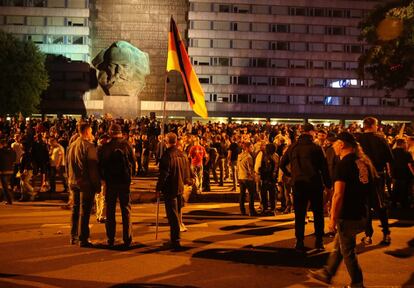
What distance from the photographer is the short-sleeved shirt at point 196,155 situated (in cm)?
1664

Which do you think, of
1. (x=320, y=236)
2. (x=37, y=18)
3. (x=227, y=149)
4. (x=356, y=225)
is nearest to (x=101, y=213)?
(x=320, y=236)

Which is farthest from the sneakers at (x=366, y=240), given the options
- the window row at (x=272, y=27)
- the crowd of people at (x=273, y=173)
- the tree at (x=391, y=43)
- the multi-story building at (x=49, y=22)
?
the multi-story building at (x=49, y=22)

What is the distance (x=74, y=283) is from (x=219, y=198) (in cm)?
986

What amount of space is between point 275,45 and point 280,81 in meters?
5.02

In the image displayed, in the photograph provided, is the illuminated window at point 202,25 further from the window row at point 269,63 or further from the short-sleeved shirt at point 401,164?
the short-sleeved shirt at point 401,164

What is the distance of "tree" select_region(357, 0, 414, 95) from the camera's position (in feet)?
99.7

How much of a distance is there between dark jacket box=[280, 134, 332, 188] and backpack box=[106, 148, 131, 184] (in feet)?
9.23

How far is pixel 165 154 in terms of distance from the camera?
961 cm

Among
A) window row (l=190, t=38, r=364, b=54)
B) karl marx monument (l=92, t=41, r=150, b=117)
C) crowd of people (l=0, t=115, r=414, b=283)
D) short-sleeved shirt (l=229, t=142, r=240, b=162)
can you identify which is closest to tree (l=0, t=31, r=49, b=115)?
karl marx monument (l=92, t=41, r=150, b=117)

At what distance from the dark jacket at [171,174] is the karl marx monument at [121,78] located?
3390 centimetres

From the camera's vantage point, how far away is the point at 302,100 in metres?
78.4

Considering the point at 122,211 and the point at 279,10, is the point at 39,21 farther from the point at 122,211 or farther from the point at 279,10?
the point at 122,211

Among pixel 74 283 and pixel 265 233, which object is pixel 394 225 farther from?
pixel 74 283

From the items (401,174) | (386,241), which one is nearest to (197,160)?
(401,174)
